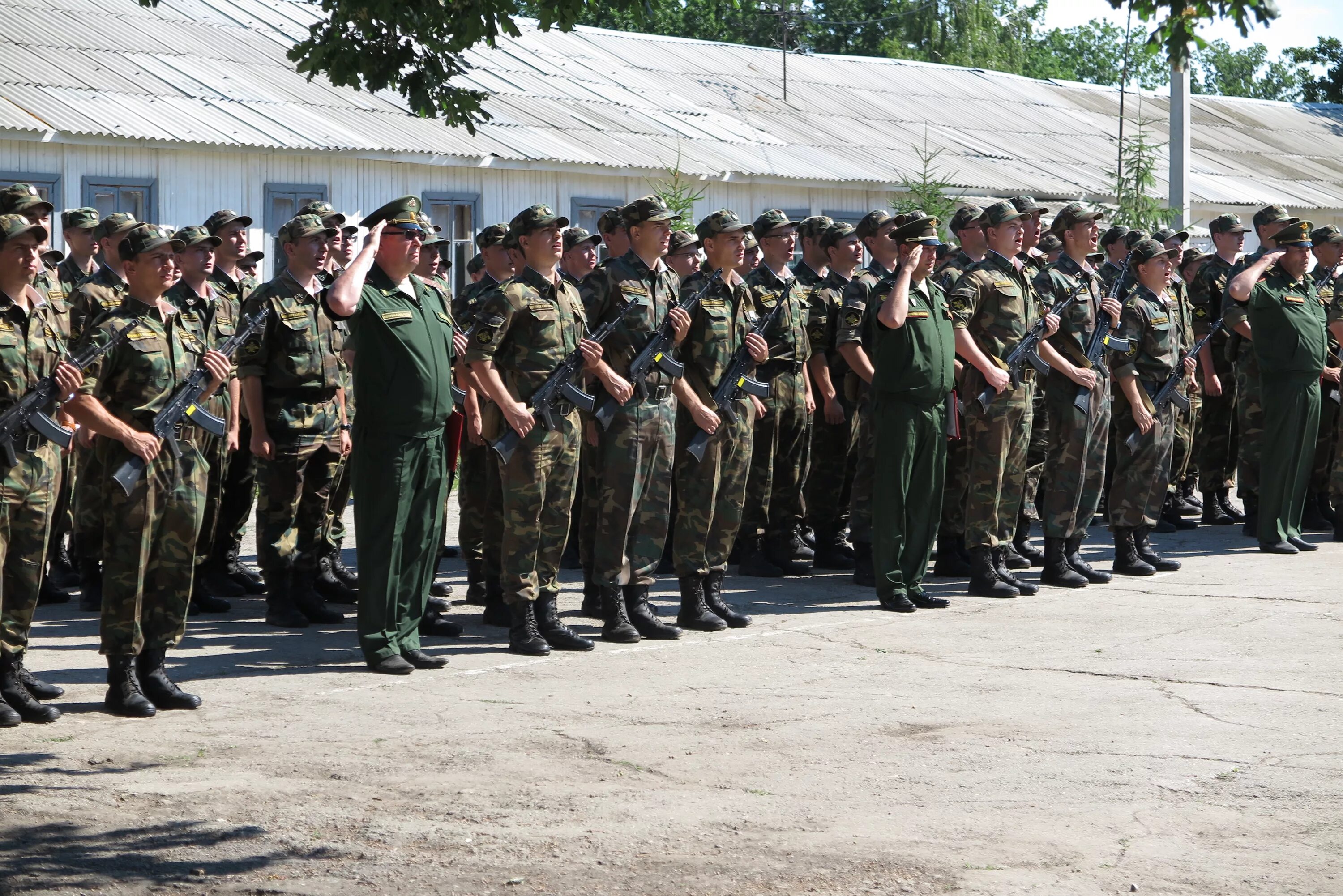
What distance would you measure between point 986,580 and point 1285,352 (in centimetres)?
303

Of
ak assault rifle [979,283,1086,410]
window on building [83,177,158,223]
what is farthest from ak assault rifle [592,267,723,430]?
window on building [83,177,158,223]

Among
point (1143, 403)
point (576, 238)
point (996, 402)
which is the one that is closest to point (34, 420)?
point (576, 238)

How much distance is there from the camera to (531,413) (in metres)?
8.43

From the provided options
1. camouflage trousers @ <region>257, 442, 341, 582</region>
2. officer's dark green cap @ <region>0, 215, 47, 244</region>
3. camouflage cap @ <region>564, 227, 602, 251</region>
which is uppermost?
camouflage cap @ <region>564, 227, 602, 251</region>

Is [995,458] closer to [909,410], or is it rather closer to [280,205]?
[909,410]

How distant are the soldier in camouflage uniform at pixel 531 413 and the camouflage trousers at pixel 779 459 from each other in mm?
2349

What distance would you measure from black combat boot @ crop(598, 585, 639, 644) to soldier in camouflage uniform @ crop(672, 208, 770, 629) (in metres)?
0.46

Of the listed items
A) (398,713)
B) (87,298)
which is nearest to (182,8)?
(87,298)

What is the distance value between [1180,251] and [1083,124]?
67.4 ft

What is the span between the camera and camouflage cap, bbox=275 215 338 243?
30.1 ft

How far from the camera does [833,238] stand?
1142cm

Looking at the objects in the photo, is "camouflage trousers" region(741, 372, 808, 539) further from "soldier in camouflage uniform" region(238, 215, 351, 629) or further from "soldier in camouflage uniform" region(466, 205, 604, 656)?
"soldier in camouflage uniform" region(238, 215, 351, 629)

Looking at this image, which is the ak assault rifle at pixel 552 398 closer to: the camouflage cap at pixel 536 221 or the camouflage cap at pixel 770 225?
the camouflage cap at pixel 536 221

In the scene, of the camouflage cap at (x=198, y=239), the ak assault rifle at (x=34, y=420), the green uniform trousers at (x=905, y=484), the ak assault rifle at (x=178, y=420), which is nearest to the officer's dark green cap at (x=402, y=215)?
the ak assault rifle at (x=178, y=420)
